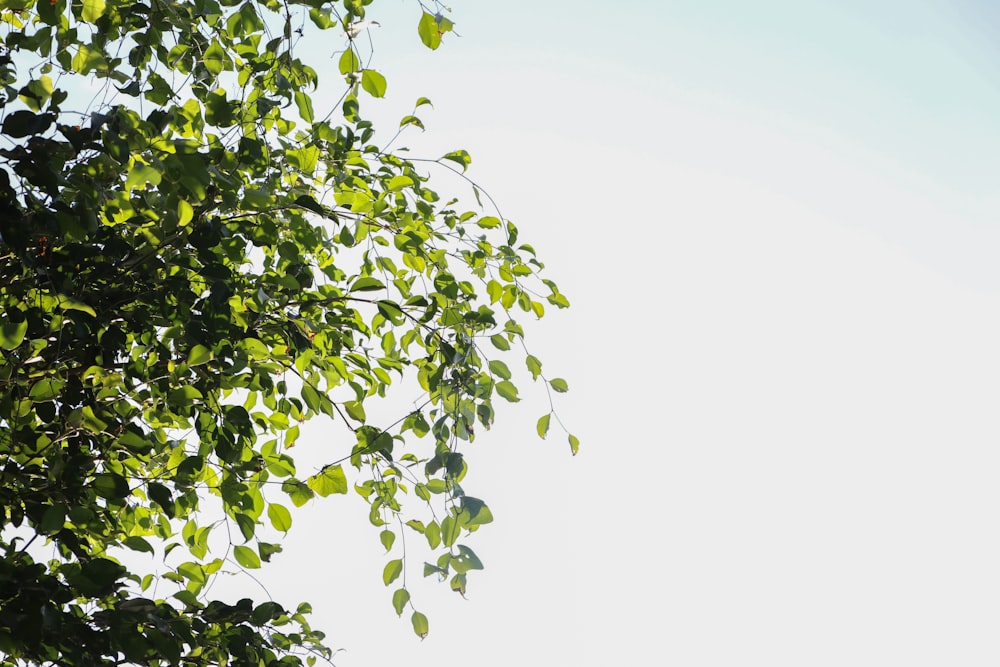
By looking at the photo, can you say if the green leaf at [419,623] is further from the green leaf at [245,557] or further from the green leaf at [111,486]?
the green leaf at [111,486]

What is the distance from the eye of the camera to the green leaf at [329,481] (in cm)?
102

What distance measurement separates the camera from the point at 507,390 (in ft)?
3.97

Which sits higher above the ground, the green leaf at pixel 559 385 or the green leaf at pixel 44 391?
the green leaf at pixel 44 391

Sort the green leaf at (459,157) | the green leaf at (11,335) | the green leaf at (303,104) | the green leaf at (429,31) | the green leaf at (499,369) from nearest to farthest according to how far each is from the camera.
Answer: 1. the green leaf at (11,335)
2. the green leaf at (429,31)
3. the green leaf at (303,104)
4. the green leaf at (499,369)
5. the green leaf at (459,157)

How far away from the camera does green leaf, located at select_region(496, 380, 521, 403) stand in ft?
3.96

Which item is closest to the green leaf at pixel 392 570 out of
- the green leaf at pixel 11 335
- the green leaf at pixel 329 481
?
the green leaf at pixel 329 481

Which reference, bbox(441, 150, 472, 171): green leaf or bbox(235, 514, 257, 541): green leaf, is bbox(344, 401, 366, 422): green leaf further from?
bbox(441, 150, 472, 171): green leaf

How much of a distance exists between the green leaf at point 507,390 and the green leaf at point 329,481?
30cm

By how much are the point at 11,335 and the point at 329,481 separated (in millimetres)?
410

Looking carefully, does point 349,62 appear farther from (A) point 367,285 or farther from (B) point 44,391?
(B) point 44,391

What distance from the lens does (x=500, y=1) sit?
12.4ft

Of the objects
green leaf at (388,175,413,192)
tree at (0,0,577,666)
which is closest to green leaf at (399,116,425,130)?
tree at (0,0,577,666)

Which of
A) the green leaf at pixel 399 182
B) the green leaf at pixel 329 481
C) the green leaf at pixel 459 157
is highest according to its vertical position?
the green leaf at pixel 459 157

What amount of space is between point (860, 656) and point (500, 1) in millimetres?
8523
